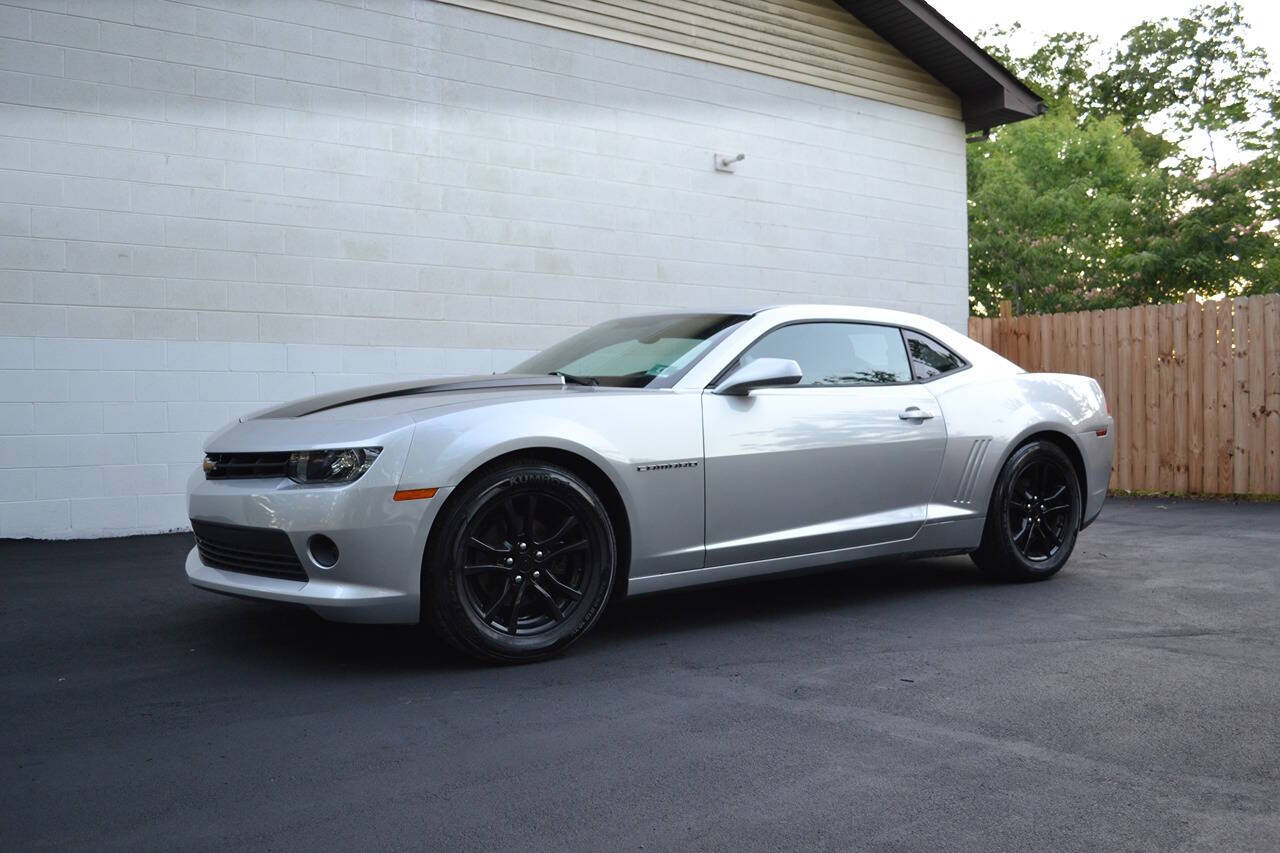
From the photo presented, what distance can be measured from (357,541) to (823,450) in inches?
85.6

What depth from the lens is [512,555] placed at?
434cm

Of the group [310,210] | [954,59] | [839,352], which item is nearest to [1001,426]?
[839,352]

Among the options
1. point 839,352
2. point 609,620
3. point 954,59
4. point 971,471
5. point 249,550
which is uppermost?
point 954,59

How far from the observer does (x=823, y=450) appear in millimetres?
5180

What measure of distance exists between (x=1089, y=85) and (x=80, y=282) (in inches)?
1532

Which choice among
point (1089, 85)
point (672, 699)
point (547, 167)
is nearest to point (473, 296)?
point (547, 167)

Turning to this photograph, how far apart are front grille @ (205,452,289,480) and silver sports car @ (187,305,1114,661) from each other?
0.04 ft

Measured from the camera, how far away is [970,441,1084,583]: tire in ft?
19.8

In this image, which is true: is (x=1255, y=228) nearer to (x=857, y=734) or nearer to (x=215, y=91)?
(x=215, y=91)

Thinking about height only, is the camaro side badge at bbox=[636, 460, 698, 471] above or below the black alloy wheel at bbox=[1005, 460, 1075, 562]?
above

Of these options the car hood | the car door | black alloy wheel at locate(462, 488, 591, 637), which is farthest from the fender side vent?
black alloy wheel at locate(462, 488, 591, 637)

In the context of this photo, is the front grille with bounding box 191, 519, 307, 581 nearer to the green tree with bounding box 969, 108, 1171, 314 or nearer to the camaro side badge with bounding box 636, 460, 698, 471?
the camaro side badge with bounding box 636, 460, 698, 471

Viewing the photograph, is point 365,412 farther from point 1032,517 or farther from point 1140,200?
point 1140,200

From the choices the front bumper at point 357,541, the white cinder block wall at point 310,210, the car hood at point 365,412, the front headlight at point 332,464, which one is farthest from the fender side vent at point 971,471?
the white cinder block wall at point 310,210
